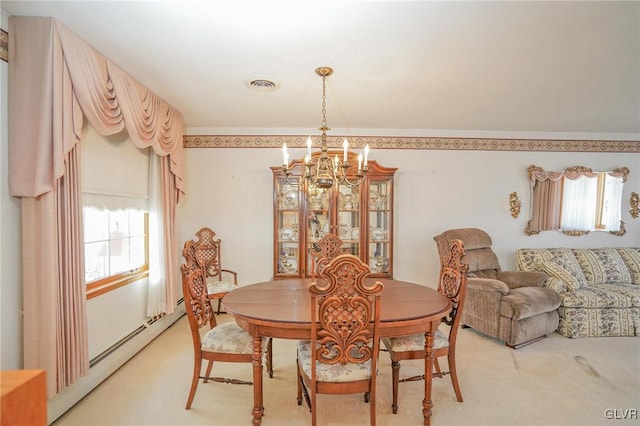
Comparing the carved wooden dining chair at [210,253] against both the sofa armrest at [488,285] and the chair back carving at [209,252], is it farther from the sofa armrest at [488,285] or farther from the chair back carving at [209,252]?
the sofa armrest at [488,285]

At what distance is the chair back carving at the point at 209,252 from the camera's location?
355cm

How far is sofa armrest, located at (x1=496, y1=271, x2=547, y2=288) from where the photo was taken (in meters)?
3.26

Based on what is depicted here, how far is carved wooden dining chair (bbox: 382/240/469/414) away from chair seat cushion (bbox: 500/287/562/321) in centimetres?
115

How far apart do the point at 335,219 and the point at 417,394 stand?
6.51 feet

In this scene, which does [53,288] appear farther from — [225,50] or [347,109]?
[347,109]

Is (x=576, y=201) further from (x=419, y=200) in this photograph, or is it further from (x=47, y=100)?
(x=47, y=100)

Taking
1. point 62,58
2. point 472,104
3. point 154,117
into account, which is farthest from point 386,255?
point 62,58

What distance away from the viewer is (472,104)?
297 centimetres

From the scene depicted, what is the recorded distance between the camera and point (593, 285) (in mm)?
3479

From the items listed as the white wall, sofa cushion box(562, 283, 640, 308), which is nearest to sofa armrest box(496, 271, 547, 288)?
sofa cushion box(562, 283, 640, 308)

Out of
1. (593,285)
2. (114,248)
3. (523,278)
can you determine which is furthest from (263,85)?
(593,285)

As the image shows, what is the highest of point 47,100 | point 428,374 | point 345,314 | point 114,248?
point 47,100

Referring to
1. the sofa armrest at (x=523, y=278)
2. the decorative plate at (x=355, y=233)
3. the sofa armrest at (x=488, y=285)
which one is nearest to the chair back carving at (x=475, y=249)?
the sofa armrest at (x=523, y=278)

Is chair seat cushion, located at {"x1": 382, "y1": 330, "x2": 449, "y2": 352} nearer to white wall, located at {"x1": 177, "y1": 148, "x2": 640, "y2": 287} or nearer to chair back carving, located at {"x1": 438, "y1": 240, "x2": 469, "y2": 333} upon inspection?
chair back carving, located at {"x1": 438, "y1": 240, "x2": 469, "y2": 333}
